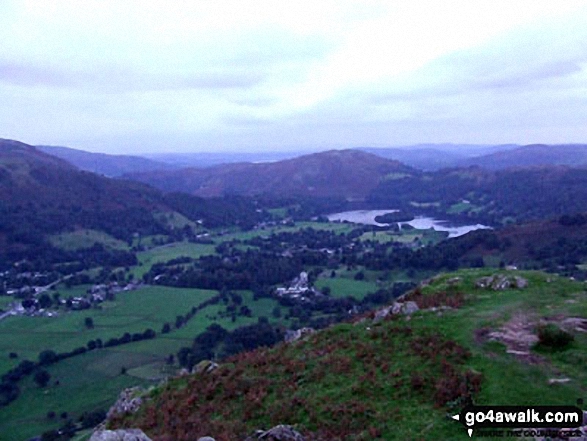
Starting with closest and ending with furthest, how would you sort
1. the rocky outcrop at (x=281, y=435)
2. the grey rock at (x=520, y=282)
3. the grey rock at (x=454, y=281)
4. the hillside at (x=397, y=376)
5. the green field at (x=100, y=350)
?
the rocky outcrop at (x=281, y=435) → the hillside at (x=397, y=376) → the grey rock at (x=520, y=282) → the grey rock at (x=454, y=281) → the green field at (x=100, y=350)

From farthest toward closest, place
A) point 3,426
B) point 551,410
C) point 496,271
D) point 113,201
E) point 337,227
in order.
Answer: point 113,201
point 337,227
point 3,426
point 496,271
point 551,410

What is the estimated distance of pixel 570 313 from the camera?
2417 centimetres

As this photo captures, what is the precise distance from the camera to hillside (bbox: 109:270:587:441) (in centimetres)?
1758

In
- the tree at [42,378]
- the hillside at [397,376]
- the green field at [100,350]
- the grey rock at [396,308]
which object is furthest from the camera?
the tree at [42,378]

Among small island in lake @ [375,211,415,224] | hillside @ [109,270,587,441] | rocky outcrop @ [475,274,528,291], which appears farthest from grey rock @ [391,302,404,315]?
small island in lake @ [375,211,415,224]

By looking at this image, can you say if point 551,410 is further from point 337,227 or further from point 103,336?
point 337,227

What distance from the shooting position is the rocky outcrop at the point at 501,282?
29.8 m

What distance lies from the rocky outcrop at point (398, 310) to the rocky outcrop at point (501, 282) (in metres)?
4.99

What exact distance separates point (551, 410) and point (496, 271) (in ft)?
57.5

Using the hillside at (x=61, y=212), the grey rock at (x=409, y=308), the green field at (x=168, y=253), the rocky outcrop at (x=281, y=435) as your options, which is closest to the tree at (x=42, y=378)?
the grey rock at (x=409, y=308)

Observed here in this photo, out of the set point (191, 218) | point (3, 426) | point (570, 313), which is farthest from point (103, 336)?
point (191, 218)

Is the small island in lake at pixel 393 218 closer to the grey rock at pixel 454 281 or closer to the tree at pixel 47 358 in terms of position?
the tree at pixel 47 358

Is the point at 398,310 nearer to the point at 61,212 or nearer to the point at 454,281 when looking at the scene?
the point at 454,281

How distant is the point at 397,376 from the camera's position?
2030 cm
